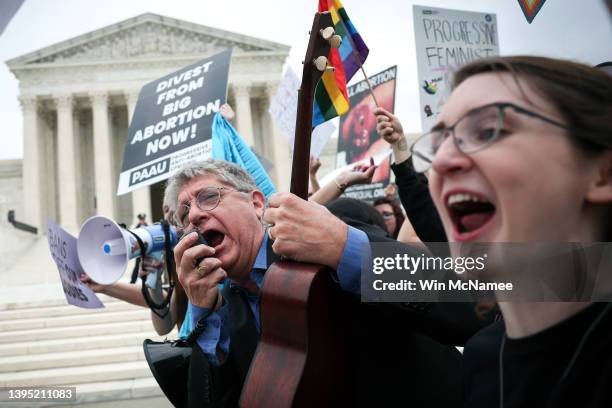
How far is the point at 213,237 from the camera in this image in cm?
204

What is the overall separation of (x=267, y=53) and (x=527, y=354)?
111 feet

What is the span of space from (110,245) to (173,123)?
2.84 metres

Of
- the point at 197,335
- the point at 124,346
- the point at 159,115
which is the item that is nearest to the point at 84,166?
the point at 124,346

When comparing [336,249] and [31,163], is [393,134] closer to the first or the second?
[336,249]

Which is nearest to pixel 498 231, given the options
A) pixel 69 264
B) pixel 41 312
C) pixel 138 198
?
pixel 69 264

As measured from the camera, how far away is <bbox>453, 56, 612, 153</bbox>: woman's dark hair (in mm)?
814

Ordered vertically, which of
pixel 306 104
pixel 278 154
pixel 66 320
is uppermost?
pixel 278 154

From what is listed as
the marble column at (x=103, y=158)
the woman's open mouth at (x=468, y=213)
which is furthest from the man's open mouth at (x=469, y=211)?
the marble column at (x=103, y=158)

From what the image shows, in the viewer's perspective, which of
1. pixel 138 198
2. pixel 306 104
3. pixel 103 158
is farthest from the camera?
pixel 138 198

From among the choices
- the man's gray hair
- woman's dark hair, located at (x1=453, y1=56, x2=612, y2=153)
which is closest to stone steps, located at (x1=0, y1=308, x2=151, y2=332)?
the man's gray hair

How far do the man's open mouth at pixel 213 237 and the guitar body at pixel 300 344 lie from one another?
754 mm

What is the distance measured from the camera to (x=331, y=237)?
1.30 metres

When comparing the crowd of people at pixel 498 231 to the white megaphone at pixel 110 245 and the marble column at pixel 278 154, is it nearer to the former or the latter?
the white megaphone at pixel 110 245

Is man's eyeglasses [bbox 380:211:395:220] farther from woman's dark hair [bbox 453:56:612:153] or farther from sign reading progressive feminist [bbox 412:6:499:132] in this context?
woman's dark hair [bbox 453:56:612:153]
